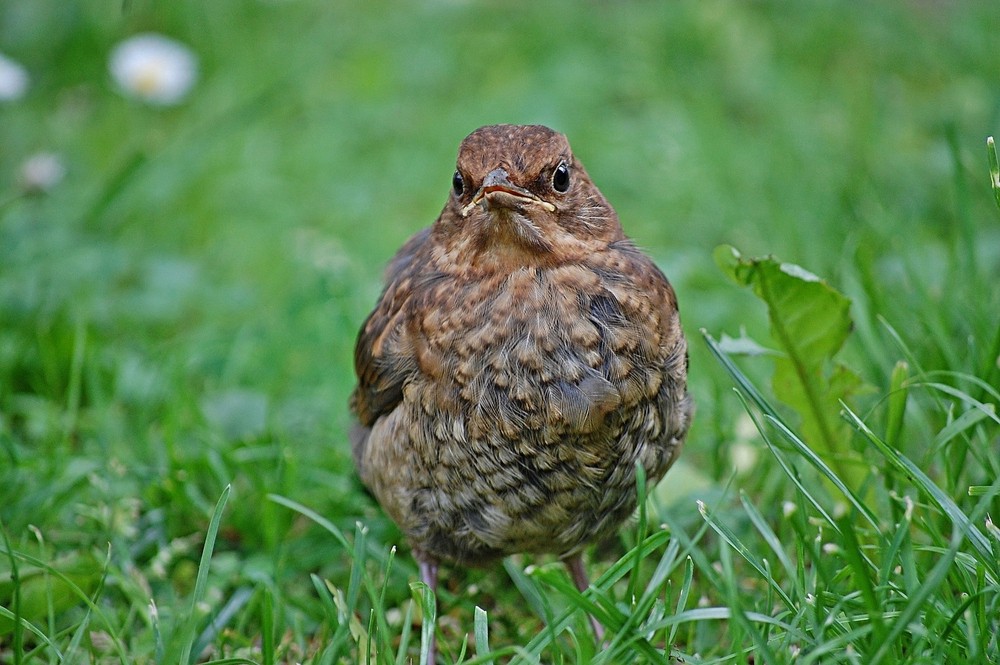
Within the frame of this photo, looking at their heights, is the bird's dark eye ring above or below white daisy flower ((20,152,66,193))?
above

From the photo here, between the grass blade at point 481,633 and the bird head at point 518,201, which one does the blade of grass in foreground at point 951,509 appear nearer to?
the bird head at point 518,201

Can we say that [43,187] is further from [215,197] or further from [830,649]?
[830,649]

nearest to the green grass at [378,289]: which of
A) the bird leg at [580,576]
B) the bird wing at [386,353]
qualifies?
the bird leg at [580,576]

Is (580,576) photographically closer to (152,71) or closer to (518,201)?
(518,201)

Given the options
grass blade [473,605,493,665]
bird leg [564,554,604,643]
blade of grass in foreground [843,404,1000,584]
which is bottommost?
bird leg [564,554,604,643]

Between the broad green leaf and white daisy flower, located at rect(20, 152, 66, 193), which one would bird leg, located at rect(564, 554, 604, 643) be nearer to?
the broad green leaf

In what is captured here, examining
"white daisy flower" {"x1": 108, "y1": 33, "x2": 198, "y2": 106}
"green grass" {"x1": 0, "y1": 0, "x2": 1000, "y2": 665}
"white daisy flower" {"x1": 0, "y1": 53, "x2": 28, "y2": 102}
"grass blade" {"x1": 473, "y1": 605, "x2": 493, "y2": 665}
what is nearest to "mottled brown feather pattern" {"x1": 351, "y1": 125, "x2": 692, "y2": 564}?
"green grass" {"x1": 0, "y1": 0, "x2": 1000, "y2": 665}

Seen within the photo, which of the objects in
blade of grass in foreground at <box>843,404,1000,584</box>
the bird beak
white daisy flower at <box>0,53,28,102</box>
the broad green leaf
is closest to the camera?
blade of grass in foreground at <box>843,404,1000,584</box>

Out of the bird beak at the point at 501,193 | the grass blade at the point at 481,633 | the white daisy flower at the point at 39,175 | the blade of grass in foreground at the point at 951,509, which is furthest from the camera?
the white daisy flower at the point at 39,175

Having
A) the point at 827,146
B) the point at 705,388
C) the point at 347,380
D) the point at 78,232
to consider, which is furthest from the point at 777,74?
the point at 78,232
